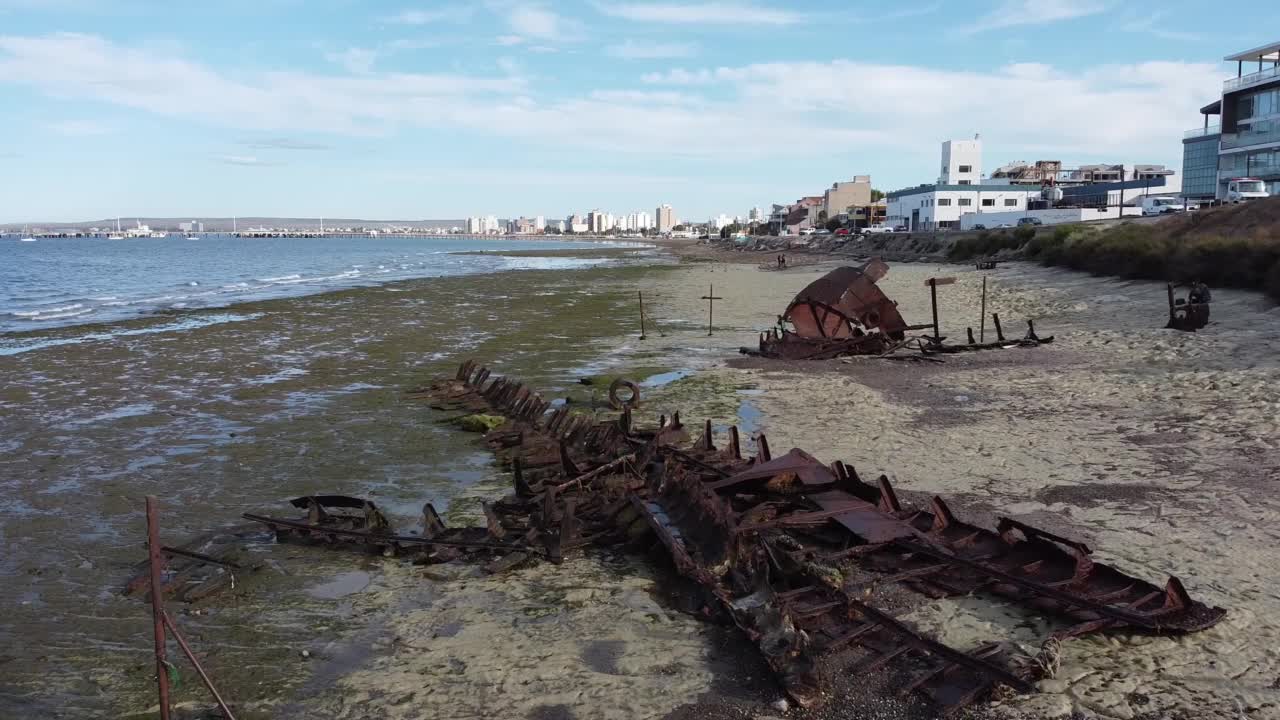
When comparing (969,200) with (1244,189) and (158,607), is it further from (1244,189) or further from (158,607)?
(158,607)

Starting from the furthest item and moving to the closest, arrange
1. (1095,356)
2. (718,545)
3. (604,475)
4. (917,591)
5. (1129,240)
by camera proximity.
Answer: (1129,240), (1095,356), (604,475), (718,545), (917,591)

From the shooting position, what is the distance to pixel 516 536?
25.7 ft

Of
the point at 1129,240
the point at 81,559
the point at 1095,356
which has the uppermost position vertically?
the point at 1129,240

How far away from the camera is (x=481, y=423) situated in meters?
12.5

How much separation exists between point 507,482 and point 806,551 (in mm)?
4287

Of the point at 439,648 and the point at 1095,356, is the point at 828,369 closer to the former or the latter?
the point at 1095,356

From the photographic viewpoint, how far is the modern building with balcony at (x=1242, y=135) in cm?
5684

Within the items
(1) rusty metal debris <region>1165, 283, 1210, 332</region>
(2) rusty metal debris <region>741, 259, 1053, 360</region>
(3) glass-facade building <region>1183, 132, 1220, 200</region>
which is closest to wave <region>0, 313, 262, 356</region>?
(2) rusty metal debris <region>741, 259, 1053, 360</region>

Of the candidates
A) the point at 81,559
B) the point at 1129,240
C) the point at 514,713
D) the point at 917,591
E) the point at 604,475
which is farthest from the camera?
the point at 1129,240

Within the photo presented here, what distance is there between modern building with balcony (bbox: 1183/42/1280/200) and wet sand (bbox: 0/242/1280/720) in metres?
Result: 46.4

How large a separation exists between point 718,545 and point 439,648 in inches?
93.7

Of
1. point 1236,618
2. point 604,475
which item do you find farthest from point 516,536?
point 1236,618

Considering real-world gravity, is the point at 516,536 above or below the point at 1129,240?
below

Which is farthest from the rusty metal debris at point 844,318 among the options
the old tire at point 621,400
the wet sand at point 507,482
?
the old tire at point 621,400
